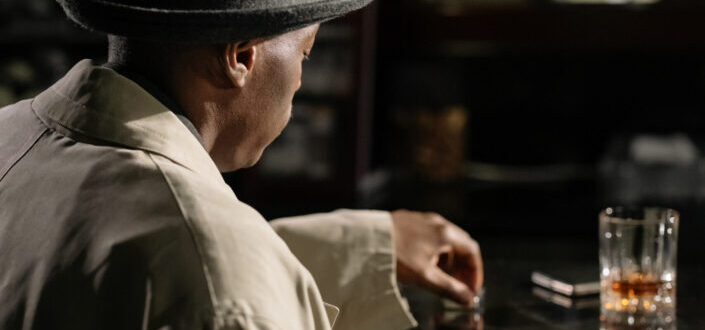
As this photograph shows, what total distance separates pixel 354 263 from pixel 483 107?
251 centimetres

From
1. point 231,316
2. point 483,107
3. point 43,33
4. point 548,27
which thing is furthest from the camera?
point 483,107

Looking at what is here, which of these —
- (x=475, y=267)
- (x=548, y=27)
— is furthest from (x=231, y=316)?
(x=548, y=27)

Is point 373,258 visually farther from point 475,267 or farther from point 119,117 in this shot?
point 119,117

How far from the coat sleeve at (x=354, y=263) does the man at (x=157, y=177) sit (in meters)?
0.27

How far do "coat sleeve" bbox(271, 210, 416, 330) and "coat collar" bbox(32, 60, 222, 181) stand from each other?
0.44 metres

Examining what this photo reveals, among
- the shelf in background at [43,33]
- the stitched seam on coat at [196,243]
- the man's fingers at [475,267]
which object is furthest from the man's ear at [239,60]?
the shelf in background at [43,33]

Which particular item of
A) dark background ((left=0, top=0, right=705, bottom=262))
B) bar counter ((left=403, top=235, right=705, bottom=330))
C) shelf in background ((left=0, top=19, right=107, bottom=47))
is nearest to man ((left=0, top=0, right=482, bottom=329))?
bar counter ((left=403, top=235, right=705, bottom=330))

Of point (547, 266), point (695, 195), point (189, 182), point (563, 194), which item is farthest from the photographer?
point (563, 194)

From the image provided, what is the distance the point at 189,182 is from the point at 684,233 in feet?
8.39

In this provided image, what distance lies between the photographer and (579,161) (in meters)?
3.51

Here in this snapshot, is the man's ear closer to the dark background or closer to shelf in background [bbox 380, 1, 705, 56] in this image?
the dark background

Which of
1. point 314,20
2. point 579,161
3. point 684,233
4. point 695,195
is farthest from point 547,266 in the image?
point 579,161

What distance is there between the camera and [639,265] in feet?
3.84

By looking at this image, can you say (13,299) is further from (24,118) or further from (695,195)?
(695,195)
